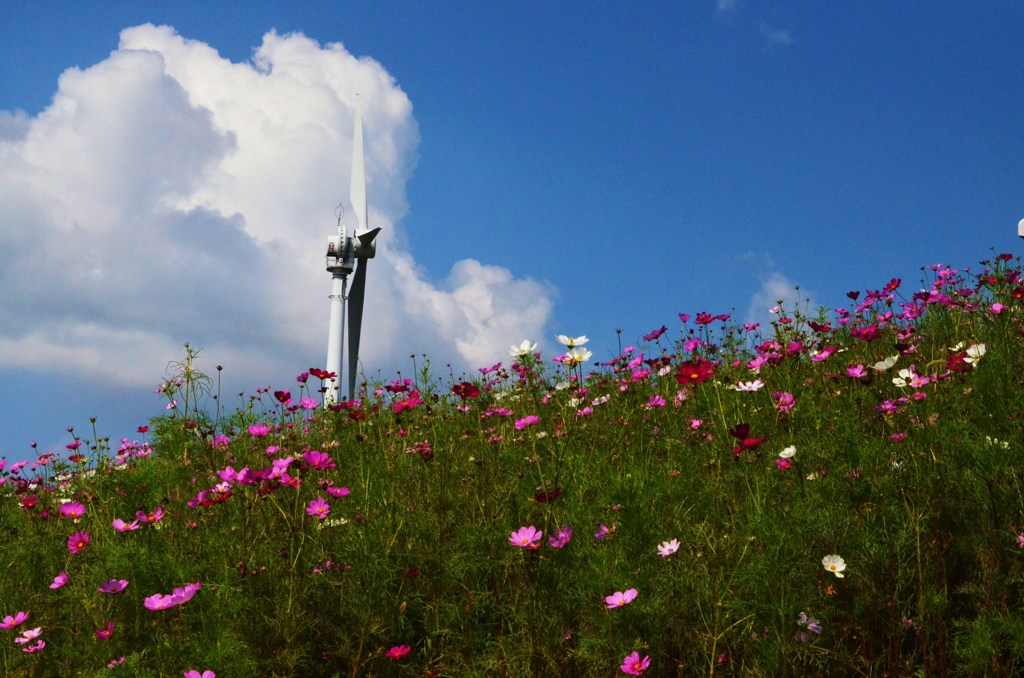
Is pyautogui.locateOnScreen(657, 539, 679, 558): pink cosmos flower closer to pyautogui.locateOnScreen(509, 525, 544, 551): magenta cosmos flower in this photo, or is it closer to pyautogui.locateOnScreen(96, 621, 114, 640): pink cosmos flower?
pyautogui.locateOnScreen(509, 525, 544, 551): magenta cosmos flower

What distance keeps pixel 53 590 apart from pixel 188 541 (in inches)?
25.2

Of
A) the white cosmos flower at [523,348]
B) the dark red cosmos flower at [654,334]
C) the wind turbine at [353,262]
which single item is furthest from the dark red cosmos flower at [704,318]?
the wind turbine at [353,262]

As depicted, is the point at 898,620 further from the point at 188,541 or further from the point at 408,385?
the point at 408,385

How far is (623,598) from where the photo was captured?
229 cm

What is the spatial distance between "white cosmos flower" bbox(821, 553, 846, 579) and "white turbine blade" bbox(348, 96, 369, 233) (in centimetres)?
1513

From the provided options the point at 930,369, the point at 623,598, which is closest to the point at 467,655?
the point at 623,598

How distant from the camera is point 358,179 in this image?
16625mm

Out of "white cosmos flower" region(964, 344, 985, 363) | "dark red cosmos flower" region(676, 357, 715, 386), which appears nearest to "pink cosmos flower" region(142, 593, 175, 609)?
"dark red cosmos flower" region(676, 357, 715, 386)

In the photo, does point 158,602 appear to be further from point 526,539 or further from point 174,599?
point 526,539

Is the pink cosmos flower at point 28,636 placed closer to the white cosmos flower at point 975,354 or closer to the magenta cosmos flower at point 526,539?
the magenta cosmos flower at point 526,539

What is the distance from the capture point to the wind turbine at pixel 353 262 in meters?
15.8

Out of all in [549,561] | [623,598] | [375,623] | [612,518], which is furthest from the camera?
[612,518]

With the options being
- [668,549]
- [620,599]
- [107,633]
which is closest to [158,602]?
[107,633]

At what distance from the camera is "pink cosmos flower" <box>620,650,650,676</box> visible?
86.9 inches
